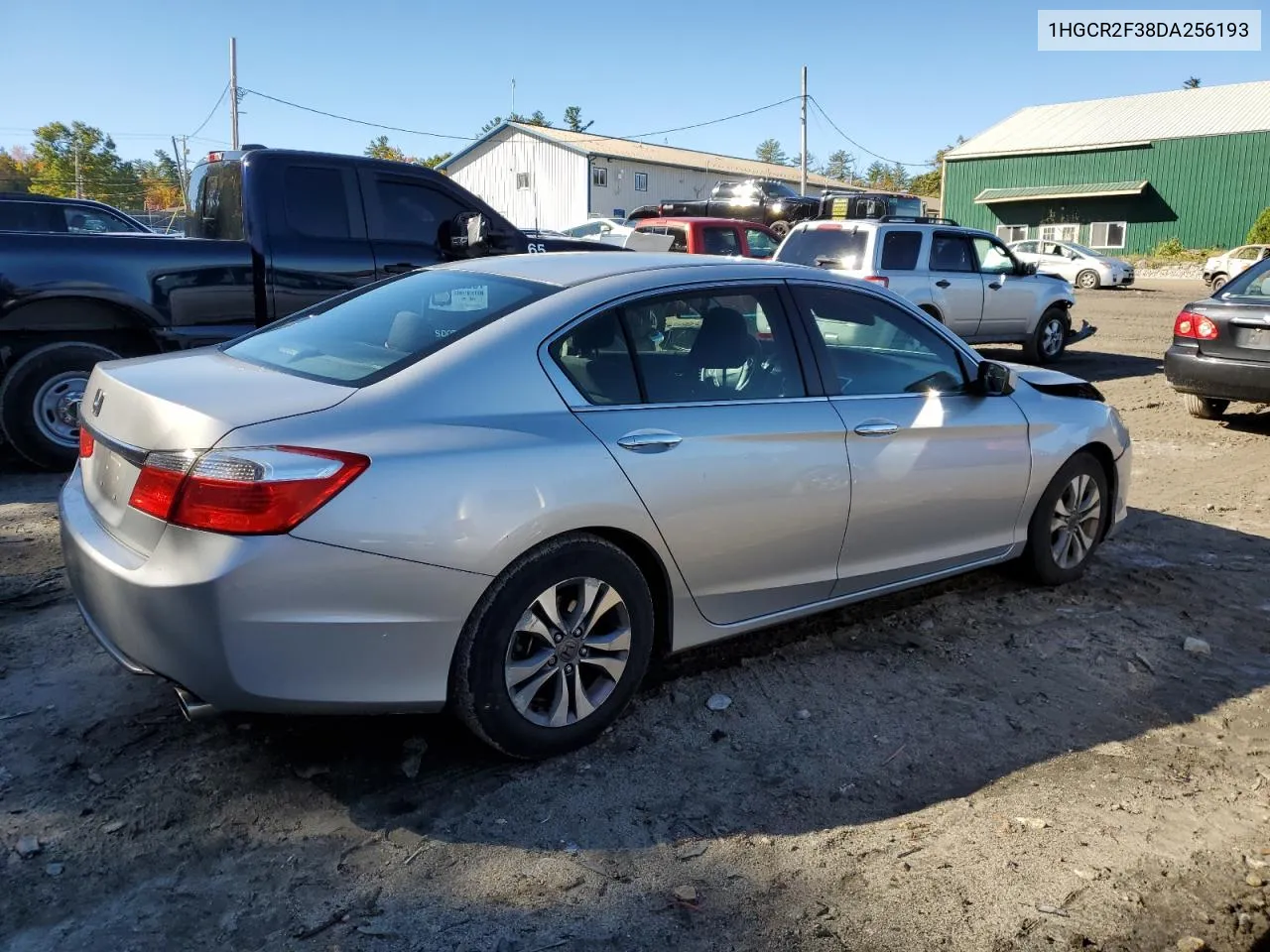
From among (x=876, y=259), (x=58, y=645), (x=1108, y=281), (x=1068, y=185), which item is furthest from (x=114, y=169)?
(x=58, y=645)

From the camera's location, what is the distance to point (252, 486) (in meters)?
2.73

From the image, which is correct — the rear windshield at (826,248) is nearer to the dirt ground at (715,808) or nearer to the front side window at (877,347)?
the front side window at (877,347)

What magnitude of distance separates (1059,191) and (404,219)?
138 ft

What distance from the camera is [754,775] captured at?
10.9 ft

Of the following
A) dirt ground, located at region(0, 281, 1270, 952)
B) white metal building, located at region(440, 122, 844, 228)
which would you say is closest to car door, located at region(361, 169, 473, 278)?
dirt ground, located at region(0, 281, 1270, 952)

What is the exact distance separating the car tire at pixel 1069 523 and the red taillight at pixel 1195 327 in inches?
174

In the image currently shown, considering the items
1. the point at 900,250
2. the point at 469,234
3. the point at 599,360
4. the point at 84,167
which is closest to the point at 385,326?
the point at 599,360

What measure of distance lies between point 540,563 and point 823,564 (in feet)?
4.32

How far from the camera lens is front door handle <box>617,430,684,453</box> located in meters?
3.34

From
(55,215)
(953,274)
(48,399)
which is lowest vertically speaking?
(48,399)

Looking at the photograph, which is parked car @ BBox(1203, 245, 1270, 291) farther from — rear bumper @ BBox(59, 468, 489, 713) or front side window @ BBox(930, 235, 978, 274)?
rear bumper @ BBox(59, 468, 489, 713)

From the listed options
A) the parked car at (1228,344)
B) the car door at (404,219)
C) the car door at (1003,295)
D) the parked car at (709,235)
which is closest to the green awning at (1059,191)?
the parked car at (709,235)

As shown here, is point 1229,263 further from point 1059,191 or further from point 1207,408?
point 1207,408

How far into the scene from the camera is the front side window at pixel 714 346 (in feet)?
11.9
